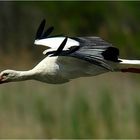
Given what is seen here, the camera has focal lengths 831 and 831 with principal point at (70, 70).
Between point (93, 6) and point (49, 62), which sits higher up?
point (93, 6)

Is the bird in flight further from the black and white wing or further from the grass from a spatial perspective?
the grass

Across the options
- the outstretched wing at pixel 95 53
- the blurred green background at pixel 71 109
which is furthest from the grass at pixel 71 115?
the outstretched wing at pixel 95 53

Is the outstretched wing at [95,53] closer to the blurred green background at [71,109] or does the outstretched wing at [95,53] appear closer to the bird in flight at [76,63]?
the bird in flight at [76,63]

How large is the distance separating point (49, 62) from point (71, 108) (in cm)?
299

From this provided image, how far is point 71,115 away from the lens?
10031mm

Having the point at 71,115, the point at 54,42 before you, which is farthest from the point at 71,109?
the point at 54,42

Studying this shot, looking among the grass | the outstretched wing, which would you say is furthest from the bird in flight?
the grass

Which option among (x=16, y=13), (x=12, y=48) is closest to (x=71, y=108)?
(x=12, y=48)

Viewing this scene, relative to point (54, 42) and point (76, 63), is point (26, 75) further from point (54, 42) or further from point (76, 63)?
point (54, 42)

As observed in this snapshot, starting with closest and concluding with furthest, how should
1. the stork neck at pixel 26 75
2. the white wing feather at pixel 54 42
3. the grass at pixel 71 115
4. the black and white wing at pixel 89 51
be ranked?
1. the black and white wing at pixel 89 51
2. the stork neck at pixel 26 75
3. the white wing feather at pixel 54 42
4. the grass at pixel 71 115

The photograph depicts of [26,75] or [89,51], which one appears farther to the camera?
[26,75]

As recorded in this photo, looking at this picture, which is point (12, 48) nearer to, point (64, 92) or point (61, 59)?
point (64, 92)

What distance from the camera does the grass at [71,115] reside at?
988 cm

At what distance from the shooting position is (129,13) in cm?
2183
